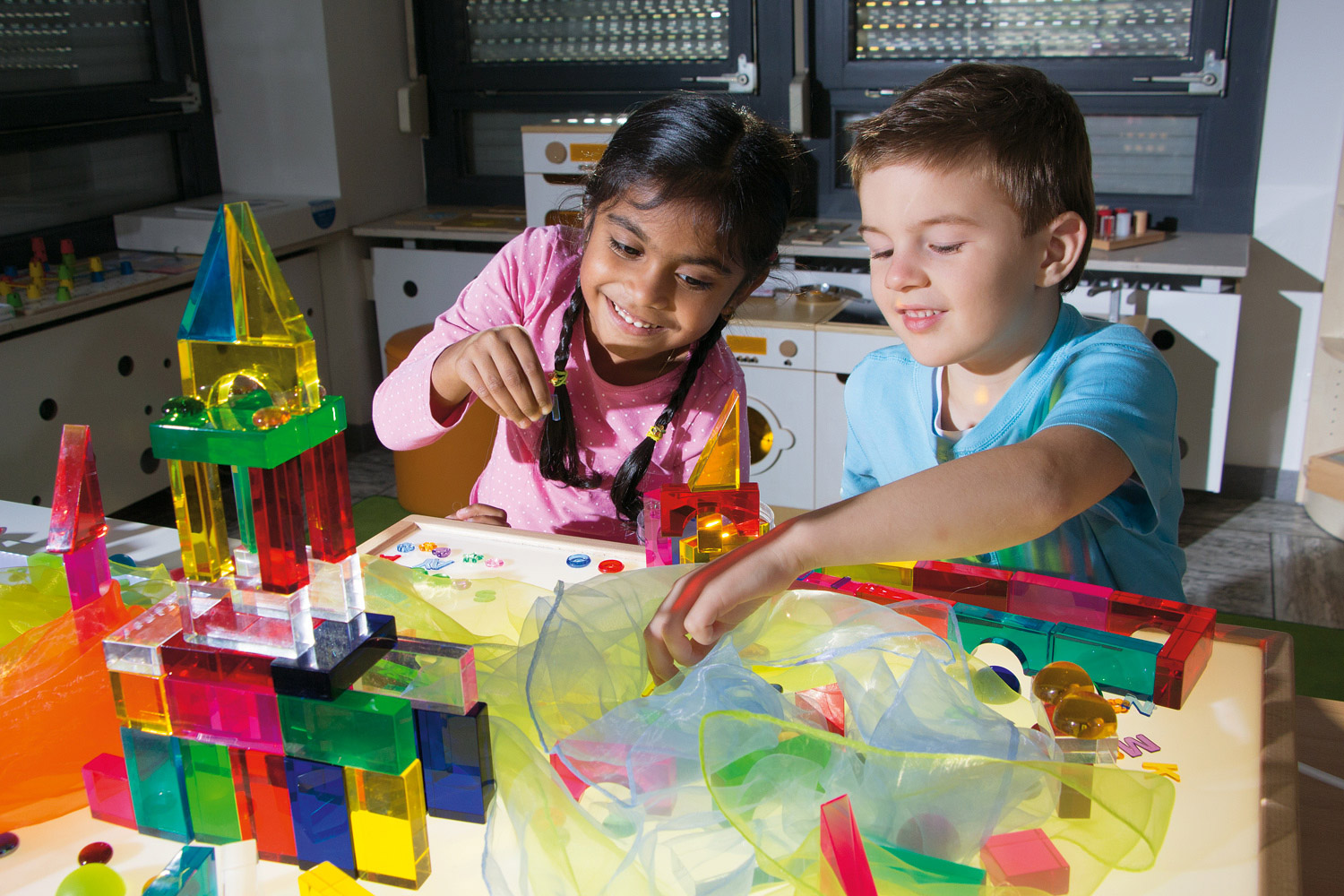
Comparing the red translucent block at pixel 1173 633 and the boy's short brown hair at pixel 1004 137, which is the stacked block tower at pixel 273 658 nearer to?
the red translucent block at pixel 1173 633

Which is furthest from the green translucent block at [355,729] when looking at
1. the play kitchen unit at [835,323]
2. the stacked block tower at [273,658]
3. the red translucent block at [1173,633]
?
the play kitchen unit at [835,323]

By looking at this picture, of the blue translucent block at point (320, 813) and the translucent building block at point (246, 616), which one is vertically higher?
the translucent building block at point (246, 616)

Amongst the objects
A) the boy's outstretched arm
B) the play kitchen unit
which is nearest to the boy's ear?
the boy's outstretched arm

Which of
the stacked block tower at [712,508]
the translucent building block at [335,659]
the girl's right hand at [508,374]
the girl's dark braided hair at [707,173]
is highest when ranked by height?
the girl's dark braided hair at [707,173]

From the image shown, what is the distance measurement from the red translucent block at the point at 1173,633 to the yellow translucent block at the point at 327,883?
0.51m

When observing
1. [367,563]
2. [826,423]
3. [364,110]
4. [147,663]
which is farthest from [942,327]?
[364,110]

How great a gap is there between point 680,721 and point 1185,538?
7.09ft

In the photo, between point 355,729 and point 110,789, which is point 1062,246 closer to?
point 355,729

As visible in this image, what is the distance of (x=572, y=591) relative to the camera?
750 mm

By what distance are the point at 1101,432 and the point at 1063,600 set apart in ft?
0.45

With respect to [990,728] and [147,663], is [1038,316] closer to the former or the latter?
[990,728]

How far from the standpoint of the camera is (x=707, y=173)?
3.47 feet

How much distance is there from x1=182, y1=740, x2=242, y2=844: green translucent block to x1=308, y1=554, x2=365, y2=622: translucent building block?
0.32ft

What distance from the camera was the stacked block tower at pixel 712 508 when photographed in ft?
2.85
